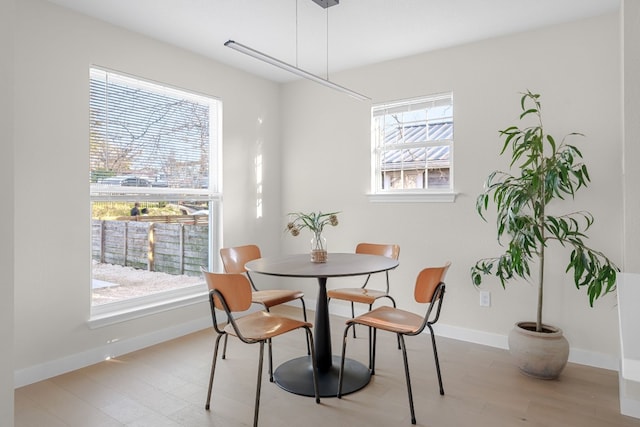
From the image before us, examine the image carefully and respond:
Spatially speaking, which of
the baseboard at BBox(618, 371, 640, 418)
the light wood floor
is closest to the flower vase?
the light wood floor

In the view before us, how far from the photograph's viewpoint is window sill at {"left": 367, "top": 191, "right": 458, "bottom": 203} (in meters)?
3.73

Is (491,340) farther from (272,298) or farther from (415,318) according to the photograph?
(272,298)

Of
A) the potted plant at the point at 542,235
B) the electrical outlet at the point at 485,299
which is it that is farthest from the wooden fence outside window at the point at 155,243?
the potted plant at the point at 542,235

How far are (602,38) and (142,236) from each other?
13.5 ft

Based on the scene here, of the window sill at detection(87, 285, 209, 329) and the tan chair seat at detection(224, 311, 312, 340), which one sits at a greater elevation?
the tan chair seat at detection(224, 311, 312, 340)

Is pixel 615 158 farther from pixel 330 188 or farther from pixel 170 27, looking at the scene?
pixel 170 27

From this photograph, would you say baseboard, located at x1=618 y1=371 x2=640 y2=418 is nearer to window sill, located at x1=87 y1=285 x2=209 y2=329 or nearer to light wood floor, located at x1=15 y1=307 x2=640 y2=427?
light wood floor, located at x1=15 y1=307 x2=640 y2=427

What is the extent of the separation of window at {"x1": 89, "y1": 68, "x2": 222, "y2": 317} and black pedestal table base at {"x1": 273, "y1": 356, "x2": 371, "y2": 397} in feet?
5.07

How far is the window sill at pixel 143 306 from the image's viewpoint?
3.21 m

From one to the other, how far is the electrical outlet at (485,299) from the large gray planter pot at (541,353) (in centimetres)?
63

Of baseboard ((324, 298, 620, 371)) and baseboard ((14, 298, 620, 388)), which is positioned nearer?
baseboard ((14, 298, 620, 388))

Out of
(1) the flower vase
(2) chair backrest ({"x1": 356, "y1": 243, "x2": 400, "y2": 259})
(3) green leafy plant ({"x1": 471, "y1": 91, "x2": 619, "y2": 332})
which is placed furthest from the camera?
(2) chair backrest ({"x1": 356, "y1": 243, "x2": 400, "y2": 259})

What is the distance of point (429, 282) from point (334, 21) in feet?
7.15

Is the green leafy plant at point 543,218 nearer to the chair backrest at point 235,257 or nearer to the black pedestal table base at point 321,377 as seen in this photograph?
the black pedestal table base at point 321,377
